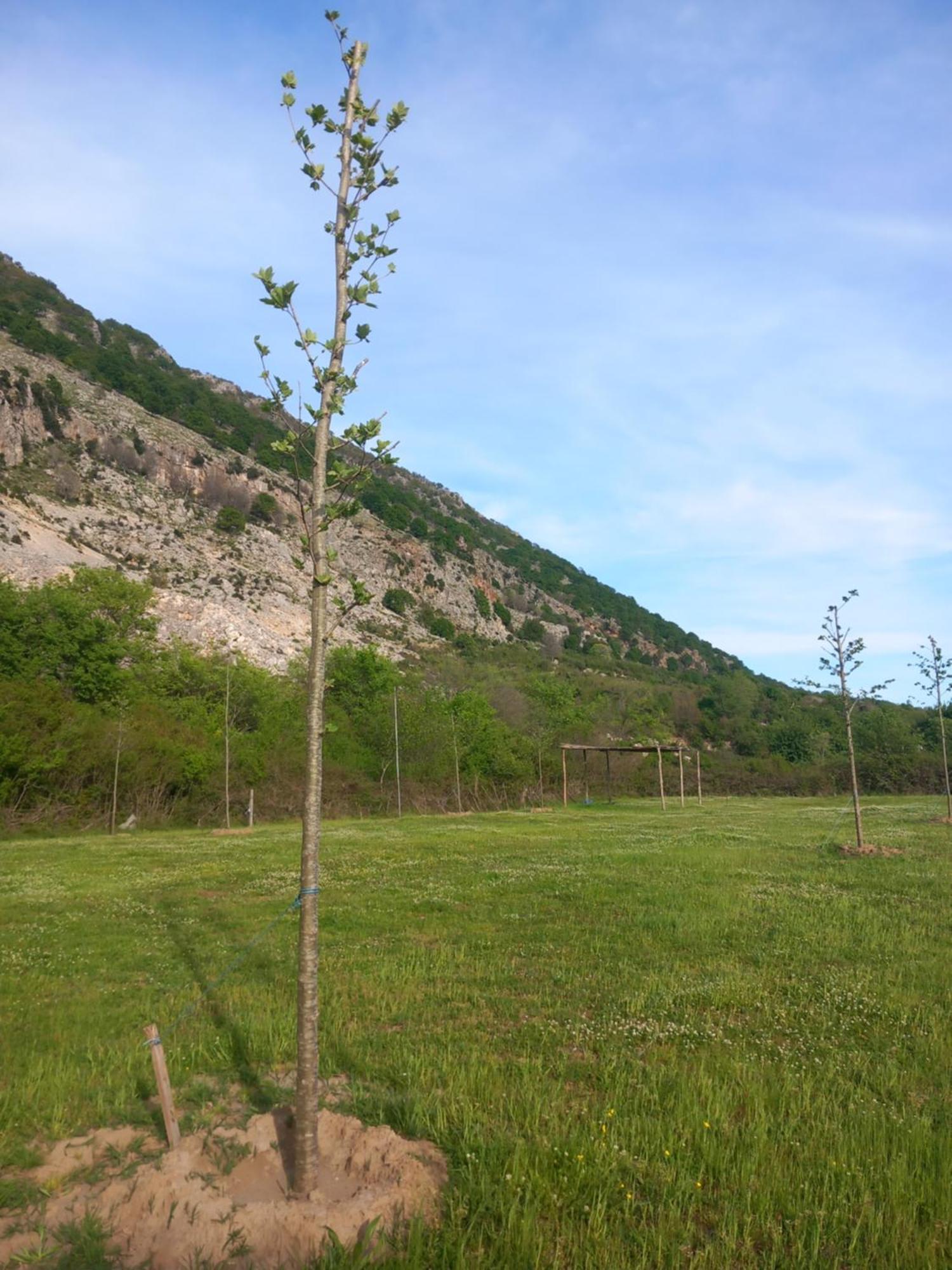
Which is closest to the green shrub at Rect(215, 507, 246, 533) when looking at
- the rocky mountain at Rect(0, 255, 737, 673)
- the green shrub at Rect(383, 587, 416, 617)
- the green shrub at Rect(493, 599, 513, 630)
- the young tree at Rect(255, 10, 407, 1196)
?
the rocky mountain at Rect(0, 255, 737, 673)

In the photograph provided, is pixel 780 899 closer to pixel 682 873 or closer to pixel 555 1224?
pixel 682 873

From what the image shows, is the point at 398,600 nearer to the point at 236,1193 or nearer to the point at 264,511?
the point at 264,511

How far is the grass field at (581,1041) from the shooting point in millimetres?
4152

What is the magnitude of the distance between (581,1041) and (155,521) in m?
84.0

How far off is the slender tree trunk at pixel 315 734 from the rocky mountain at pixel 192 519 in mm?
30762

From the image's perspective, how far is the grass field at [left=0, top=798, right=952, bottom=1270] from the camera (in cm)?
415

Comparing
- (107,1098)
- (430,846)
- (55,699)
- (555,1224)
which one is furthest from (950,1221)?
(55,699)

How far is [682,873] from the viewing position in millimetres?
16703

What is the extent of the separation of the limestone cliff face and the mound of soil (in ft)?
188

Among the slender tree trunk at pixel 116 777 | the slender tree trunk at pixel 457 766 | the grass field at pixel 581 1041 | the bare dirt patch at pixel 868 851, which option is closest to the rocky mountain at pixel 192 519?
the slender tree trunk at pixel 116 777

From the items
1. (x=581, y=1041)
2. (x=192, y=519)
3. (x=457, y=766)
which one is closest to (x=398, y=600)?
(x=192, y=519)

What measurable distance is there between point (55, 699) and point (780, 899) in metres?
35.8

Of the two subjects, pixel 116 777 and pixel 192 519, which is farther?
pixel 192 519

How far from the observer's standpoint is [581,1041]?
260 inches
